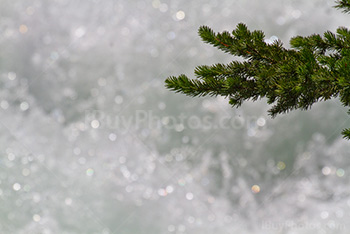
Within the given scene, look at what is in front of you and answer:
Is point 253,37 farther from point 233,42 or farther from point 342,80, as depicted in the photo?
point 342,80

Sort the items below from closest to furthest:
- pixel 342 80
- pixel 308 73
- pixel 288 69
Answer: pixel 342 80, pixel 308 73, pixel 288 69

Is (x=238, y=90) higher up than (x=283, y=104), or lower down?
lower down

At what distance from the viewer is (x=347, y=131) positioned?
276 centimetres

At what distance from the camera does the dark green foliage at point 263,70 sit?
95.9 inches

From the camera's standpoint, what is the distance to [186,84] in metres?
2.66

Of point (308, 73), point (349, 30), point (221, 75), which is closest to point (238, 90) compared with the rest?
point (221, 75)

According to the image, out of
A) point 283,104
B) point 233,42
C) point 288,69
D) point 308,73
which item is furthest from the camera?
point 283,104

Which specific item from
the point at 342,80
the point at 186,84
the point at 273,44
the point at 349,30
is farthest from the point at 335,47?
the point at 186,84

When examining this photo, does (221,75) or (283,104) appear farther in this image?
(283,104)

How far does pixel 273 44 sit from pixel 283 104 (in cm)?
49

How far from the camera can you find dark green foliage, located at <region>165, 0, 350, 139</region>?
2.44 m

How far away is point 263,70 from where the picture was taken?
261 cm

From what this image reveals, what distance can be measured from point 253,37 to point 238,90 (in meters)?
0.42

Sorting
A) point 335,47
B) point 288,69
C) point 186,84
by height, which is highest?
point 335,47
